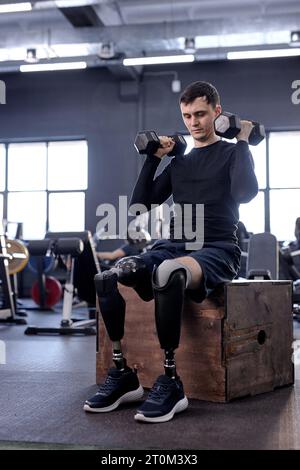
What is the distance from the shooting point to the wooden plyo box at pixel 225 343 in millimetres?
1819

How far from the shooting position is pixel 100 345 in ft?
6.98

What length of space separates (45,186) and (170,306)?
23.6 ft

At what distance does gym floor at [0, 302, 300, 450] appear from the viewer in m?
1.35

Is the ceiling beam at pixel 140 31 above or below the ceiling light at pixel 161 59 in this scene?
above

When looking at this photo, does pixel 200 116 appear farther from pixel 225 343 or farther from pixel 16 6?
pixel 16 6

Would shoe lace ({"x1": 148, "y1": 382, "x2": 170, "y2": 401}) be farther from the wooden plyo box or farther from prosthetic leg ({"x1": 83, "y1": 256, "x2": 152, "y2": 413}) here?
the wooden plyo box

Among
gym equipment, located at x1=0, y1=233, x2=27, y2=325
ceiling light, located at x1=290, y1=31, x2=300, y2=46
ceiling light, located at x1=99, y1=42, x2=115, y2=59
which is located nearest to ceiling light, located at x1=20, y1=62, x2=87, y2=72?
ceiling light, located at x1=99, y1=42, x2=115, y2=59

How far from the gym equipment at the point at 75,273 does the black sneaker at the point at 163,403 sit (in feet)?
7.79

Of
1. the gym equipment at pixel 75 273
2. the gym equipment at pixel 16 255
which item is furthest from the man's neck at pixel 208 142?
the gym equipment at pixel 16 255

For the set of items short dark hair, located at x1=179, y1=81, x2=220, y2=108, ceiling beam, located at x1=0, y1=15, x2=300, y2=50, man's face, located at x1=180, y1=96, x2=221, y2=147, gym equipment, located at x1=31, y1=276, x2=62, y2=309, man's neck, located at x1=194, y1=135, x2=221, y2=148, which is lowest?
gym equipment, located at x1=31, y1=276, x2=62, y2=309

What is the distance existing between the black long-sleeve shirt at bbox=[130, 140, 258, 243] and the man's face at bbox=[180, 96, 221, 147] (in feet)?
0.18

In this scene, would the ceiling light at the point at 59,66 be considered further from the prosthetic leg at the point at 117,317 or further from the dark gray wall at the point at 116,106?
the prosthetic leg at the point at 117,317

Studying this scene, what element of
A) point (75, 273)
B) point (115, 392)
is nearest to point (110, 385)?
point (115, 392)
